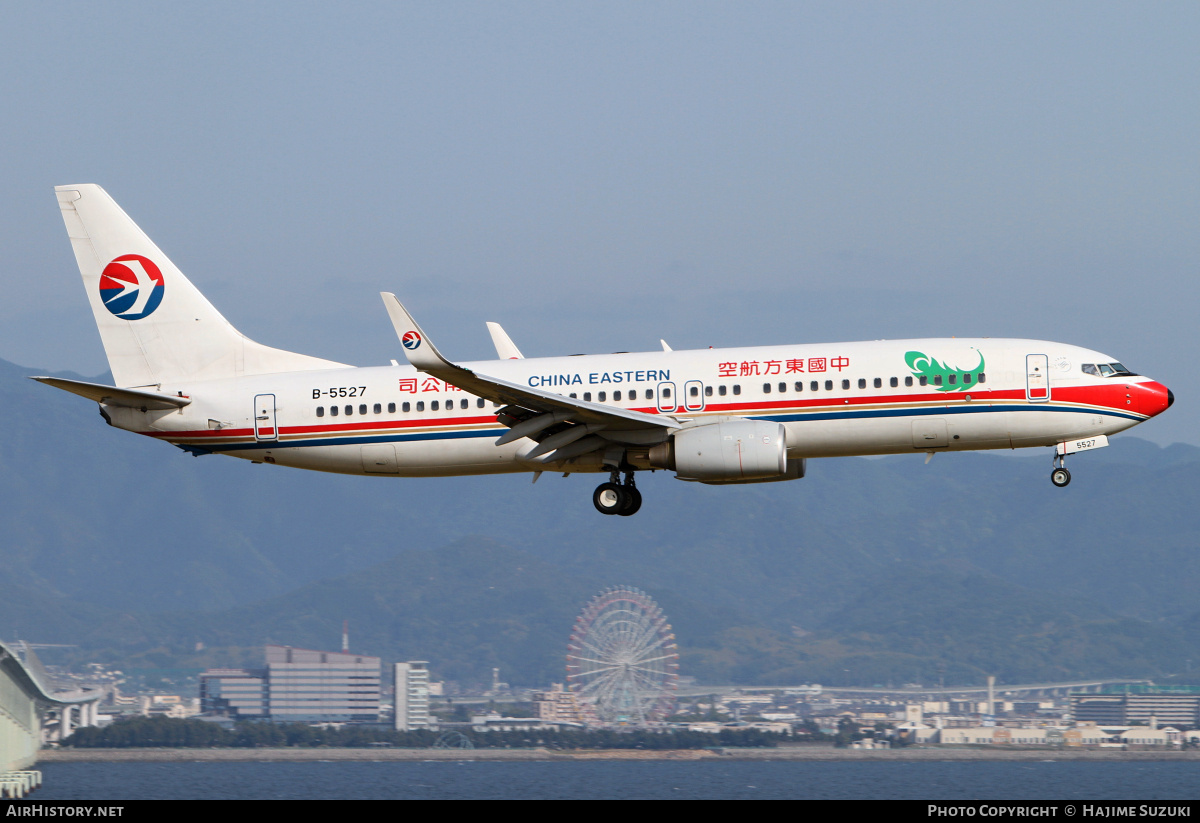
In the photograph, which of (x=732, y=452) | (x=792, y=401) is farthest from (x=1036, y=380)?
(x=732, y=452)

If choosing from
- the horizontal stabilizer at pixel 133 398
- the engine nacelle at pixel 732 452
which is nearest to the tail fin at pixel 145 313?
the horizontal stabilizer at pixel 133 398

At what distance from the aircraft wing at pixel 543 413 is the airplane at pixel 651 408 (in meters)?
0.07

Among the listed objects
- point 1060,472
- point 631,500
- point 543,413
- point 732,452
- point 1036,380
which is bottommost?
point 631,500

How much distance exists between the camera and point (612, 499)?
48.0 meters

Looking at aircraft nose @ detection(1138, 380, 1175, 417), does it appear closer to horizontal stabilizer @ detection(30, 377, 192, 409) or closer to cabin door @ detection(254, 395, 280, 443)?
cabin door @ detection(254, 395, 280, 443)

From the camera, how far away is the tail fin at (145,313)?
173 feet

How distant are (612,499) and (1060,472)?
46.3ft

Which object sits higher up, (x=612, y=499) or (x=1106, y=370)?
(x=1106, y=370)

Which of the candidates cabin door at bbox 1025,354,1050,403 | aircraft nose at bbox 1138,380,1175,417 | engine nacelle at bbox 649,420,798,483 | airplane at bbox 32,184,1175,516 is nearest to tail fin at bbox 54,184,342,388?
airplane at bbox 32,184,1175,516

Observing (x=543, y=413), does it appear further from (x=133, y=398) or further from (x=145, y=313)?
(x=145, y=313)
